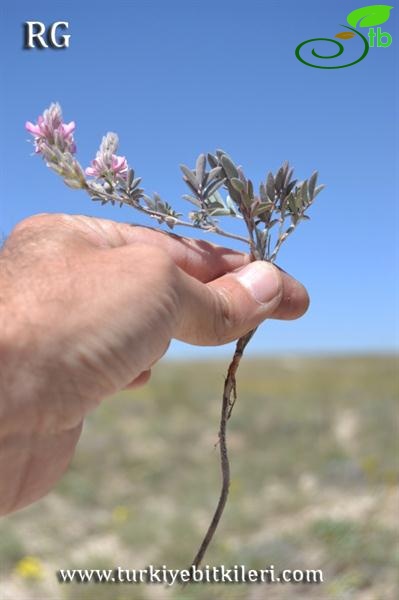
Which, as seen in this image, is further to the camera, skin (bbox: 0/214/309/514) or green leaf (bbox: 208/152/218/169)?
green leaf (bbox: 208/152/218/169)

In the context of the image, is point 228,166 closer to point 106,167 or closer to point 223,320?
point 106,167

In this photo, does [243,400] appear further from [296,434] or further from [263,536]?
[263,536]

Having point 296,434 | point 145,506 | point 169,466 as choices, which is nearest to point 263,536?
point 145,506

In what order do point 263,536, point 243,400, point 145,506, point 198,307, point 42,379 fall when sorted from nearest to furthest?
point 42,379 < point 198,307 < point 263,536 < point 145,506 < point 243,400

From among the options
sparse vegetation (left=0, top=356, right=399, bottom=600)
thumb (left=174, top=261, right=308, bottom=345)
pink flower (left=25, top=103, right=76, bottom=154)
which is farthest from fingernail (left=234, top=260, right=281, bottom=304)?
sparse vegetation (left=0, top=356, right=399, bottom=600)

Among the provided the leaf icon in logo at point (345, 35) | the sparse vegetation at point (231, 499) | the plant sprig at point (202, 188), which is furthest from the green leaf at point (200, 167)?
the sparse vegetation at point (231, 499)

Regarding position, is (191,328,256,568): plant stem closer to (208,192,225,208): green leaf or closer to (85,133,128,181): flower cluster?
(208,192,225,208): green leaf

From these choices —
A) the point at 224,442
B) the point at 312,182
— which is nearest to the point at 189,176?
the point at 312,182
